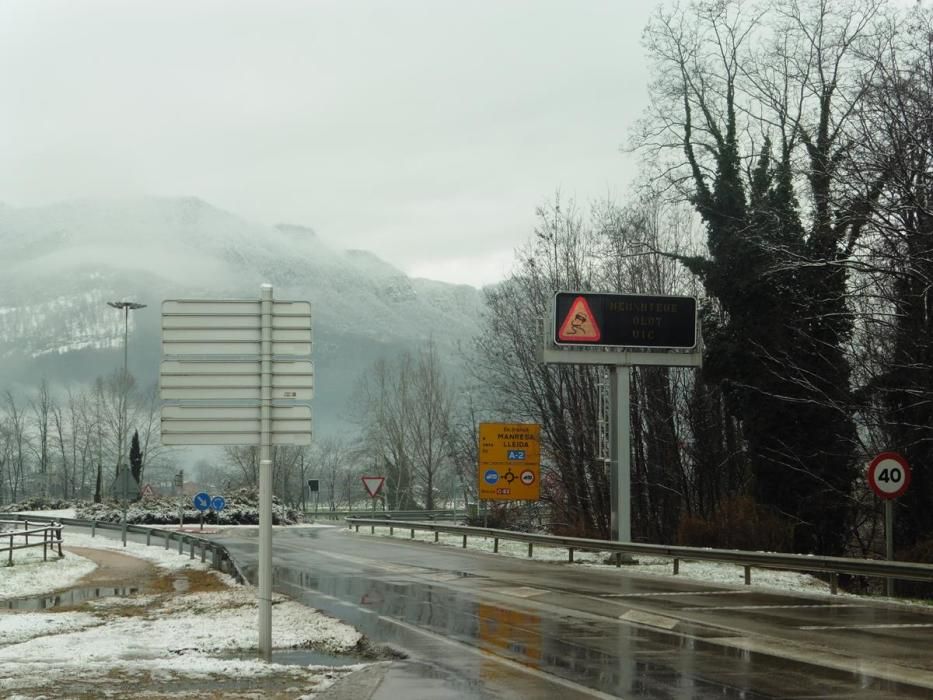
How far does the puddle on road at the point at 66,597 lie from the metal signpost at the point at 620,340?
12.9 m

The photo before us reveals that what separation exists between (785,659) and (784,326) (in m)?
25.6

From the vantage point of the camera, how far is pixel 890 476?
21812 mm

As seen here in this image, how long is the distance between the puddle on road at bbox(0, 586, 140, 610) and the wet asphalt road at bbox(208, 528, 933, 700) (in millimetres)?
3126

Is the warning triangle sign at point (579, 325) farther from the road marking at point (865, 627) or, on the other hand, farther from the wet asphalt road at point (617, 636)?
the road marking at point (865, 627)

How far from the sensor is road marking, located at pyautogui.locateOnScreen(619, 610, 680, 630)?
52.4 ft

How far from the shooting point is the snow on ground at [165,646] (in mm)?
11016

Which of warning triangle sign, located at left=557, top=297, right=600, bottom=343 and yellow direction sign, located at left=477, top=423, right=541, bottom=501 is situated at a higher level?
warning triangle sign, located at left=557, top=297, right=600, bottom=343

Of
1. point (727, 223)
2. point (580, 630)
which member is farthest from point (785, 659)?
point (727, 223)

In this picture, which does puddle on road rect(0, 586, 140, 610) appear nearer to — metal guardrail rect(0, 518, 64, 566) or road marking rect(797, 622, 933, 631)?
metal guardrail rect(0, 518, 64, 566)

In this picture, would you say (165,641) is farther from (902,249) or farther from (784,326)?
(784,326)

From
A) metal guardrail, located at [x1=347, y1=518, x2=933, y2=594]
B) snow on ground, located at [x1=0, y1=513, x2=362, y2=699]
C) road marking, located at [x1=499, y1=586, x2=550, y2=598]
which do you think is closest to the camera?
snow on ground, located at [x1=0, y1=513, x2=362, y2=699]

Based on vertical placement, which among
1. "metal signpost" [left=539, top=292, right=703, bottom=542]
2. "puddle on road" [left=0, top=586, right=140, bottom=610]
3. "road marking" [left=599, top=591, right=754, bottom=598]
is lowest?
"puddle on road" [left=0, top=586, right=140, bottom=610]

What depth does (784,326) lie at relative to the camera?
1459 inches

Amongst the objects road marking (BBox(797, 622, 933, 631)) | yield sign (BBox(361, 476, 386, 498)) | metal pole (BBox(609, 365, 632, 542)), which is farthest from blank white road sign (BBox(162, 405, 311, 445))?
yield sign (BBox(361, 476, 386, 498))
